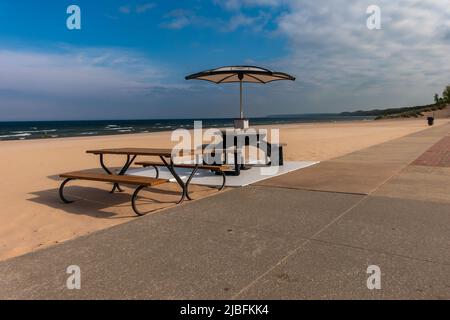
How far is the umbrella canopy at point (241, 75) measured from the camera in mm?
7754

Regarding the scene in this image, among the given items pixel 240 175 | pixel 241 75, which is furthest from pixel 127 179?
pixel 241 75

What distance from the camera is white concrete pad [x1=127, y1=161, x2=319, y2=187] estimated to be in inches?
264

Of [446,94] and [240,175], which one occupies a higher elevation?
[446,94]

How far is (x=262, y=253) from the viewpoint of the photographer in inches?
129

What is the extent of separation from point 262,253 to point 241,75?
593cm

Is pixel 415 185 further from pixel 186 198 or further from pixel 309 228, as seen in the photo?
pixel 186 198
